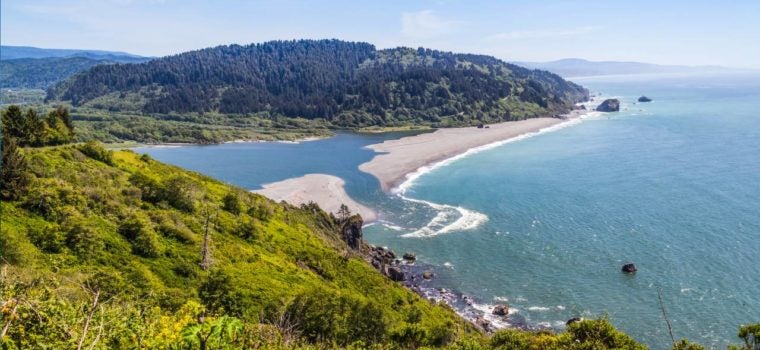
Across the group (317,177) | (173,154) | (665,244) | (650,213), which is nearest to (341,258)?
(665,244)

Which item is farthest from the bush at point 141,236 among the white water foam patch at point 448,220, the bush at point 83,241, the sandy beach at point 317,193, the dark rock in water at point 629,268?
the dark rock in water at point 629,268

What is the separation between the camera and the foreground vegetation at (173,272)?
22.0 m

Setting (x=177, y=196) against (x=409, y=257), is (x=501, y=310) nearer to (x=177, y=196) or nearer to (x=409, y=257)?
(x=409, y=257)

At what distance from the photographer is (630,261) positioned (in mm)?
72312

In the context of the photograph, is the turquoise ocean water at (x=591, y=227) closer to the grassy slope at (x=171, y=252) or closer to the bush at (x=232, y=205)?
the grassy slope at (x=171, y=252)

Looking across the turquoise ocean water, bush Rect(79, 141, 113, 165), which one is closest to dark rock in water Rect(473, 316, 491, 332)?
the turquoise ocean water

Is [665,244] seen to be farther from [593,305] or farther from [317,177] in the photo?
[317,177]

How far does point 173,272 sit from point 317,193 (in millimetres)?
73569

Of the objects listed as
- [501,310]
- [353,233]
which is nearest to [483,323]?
[501,310]

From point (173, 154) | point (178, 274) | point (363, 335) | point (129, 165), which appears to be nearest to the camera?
point (363, 335)

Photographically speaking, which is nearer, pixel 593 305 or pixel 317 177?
Answer: pixel 593 305

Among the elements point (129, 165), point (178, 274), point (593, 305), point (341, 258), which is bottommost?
point (593, 305)

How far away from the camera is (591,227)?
87.3 m

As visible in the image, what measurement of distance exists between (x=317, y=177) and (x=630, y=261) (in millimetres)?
82853
